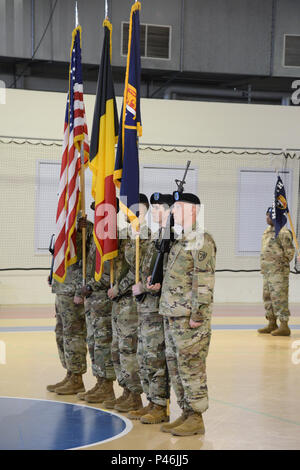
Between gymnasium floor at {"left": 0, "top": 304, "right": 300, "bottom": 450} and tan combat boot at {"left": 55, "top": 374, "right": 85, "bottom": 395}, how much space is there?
78 mm

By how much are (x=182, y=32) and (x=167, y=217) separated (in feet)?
28.8

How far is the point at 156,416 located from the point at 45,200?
294 inches

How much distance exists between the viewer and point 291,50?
524 inches

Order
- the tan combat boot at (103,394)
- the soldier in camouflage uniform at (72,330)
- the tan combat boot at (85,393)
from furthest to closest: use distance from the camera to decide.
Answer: the soldier in camouflage uniform at (72,330) → the tan combat boot at (85,393) → the tan combat boot at (103,394)

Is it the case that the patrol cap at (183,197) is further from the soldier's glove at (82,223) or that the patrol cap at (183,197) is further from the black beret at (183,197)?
the soldier's glove at (82,223)

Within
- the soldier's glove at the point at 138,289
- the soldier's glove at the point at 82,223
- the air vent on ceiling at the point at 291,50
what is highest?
the air vent on ceiling at the point at 291,50

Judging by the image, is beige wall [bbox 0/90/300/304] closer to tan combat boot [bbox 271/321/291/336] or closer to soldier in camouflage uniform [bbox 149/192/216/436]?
tan combat boot [bbox 271/321/291/336]

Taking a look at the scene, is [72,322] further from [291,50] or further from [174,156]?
[291,50]

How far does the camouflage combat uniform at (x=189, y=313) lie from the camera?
459 centimetres

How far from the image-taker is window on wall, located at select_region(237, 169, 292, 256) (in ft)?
41.9

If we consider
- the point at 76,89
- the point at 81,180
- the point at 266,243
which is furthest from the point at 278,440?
the point at 266,243

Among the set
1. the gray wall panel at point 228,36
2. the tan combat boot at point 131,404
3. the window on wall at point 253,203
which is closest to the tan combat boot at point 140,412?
the tan combat boot at point 131,404

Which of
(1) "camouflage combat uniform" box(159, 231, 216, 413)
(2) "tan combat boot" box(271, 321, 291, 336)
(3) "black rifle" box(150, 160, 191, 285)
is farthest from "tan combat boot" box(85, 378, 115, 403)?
(2) "tan combat boot" box(271, 321, 291, 336)
